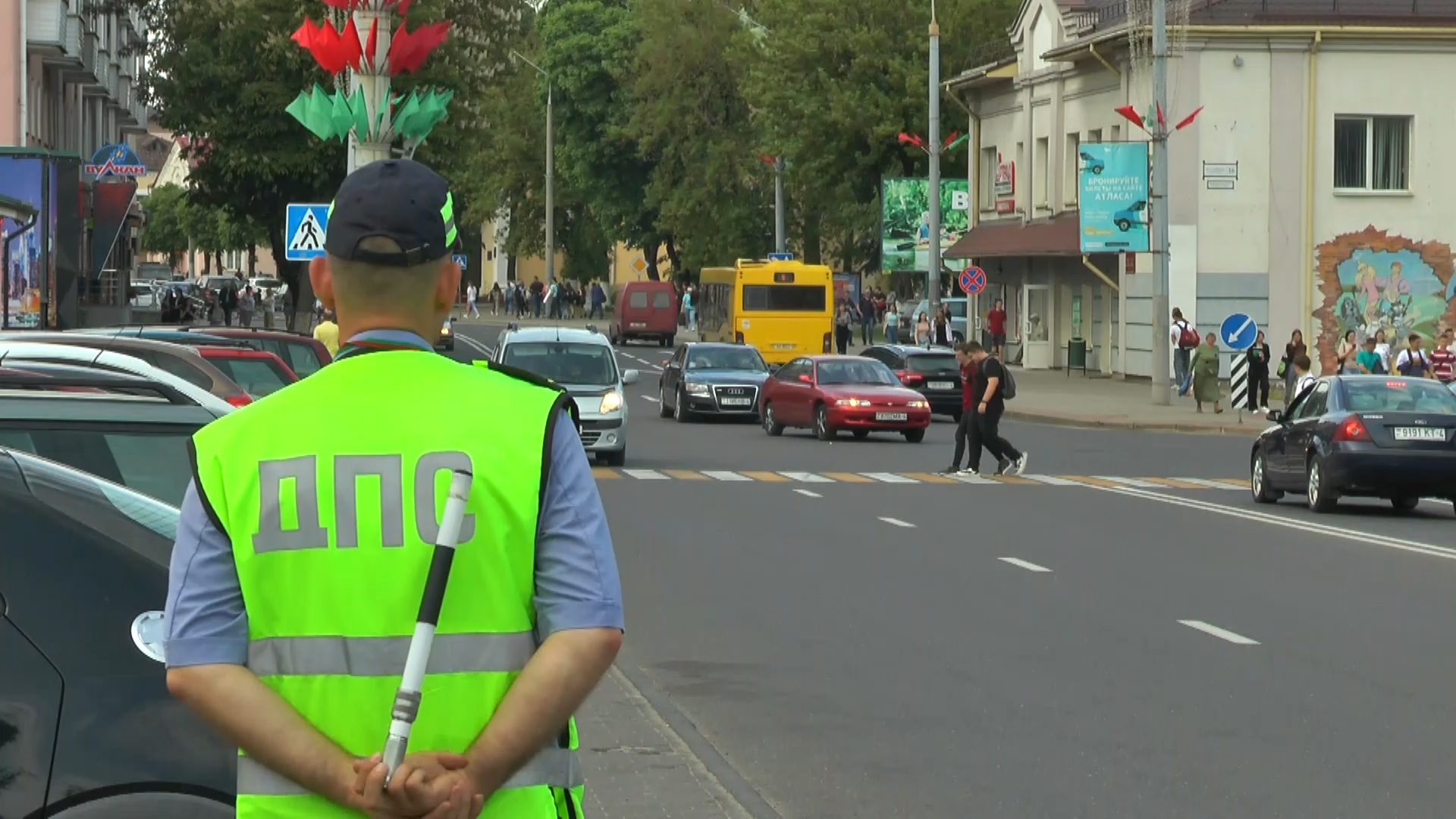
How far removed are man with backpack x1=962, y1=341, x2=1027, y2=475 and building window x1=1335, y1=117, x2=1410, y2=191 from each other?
24.2 meters

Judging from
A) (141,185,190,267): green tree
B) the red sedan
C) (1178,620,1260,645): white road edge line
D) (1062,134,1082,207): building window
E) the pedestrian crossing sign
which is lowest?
(1178,620,1260,645): white road edge line

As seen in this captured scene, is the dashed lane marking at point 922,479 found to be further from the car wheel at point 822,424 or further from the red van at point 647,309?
the red van at point 647,309

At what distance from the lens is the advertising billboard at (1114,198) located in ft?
141

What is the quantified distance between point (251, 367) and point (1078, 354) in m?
38.9

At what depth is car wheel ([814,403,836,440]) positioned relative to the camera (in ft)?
111

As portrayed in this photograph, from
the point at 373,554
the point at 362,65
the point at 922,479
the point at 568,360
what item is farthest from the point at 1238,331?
the point at 373,554

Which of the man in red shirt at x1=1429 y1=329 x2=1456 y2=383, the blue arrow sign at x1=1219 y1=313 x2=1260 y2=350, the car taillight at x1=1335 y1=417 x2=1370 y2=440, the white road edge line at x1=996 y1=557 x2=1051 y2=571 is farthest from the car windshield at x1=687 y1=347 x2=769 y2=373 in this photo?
the white road edge line at x1=996 y1=557 x2=1051 y2=571

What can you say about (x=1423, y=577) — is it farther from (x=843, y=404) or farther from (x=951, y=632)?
(x=843, y=404)

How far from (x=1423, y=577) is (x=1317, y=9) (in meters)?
35.7

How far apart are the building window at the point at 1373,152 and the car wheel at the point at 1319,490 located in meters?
28.3

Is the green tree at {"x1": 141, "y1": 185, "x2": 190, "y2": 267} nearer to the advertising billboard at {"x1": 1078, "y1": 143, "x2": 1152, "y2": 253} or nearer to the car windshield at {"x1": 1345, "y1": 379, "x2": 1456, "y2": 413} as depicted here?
the advertising billboard at {"x1": 1078, "y1": 143, "x2": 1152, "y2": 253}

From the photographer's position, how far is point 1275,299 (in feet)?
159

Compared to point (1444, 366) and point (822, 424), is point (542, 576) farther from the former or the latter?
point (1444, 366)

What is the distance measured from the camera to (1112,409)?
41062mm
